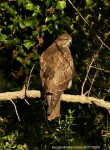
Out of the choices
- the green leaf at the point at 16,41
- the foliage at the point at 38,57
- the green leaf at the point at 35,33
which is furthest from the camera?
the green leaf at the point at 16,41

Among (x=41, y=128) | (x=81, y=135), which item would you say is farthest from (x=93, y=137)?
(x=41, y=128)

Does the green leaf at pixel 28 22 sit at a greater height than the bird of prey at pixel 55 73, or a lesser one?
greater

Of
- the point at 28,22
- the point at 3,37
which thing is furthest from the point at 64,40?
the point at 3,37

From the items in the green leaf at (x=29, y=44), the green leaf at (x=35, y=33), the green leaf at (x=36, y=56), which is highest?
the green leaf at (x=35, y=33)

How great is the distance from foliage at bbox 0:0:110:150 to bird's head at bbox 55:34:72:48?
12 centimetres

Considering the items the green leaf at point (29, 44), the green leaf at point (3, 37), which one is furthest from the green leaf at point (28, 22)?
the green leaf at point (3, 37)

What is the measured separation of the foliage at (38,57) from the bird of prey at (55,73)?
0.28 m

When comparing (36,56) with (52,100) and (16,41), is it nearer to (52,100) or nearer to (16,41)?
(16,41)

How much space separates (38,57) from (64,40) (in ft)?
1.77

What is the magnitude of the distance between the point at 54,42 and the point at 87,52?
686mm

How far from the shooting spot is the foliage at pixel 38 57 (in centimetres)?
431

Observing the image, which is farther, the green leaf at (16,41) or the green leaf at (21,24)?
the green leaf at (16,41)

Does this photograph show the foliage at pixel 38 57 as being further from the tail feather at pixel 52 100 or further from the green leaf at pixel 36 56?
the tail feather at pixel 52 100

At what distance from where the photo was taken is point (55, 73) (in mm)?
3895
